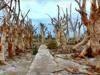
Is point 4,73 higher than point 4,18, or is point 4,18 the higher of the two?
point 4,18

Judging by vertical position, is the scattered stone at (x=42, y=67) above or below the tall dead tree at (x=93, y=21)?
below

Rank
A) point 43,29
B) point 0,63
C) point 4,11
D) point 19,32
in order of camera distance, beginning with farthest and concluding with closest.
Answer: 1. point 43,29
2. point 19,32
3. point 4,11
4. point 0,63

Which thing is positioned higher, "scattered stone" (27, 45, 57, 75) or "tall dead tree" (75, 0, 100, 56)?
"tall dead tree" (75, 0, 100, 56)

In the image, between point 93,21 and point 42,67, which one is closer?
point 42,67

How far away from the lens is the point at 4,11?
26.1 m

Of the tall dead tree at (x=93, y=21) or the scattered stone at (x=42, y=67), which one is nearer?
the scattered stone at (x=42, y=67)

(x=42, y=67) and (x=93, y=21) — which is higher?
(x=93, y=21)

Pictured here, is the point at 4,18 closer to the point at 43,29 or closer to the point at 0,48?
the point at 0,48

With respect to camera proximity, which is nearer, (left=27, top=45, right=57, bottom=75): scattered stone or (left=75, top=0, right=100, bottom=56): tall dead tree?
(left=27, top=45, right=57, bottom=75): scattered stone

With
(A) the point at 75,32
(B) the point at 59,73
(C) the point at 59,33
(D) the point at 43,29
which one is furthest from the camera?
(D) the point at 43,29

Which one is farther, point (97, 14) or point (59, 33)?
point (59, 33)

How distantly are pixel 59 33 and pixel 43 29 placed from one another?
23.3m

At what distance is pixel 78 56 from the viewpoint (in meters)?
23.7

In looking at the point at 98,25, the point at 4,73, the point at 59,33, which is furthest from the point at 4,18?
the point at 59,33
